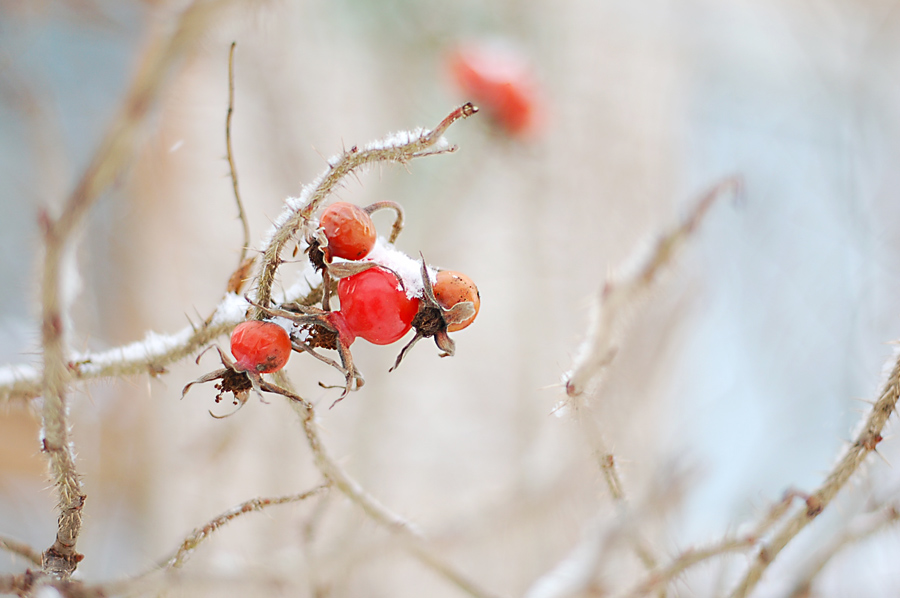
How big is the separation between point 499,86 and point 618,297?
2.68ft

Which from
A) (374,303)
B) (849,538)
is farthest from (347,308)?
(849,538)

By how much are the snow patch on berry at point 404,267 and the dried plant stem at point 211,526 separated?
13 cm

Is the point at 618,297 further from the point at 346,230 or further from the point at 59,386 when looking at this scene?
the point at 59,386

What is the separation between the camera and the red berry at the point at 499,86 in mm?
1242

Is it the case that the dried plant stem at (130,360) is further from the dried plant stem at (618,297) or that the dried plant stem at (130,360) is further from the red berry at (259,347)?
the dried plant stem at (618,297)

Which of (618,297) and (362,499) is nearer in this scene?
(362,499)

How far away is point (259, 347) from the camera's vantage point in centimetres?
34

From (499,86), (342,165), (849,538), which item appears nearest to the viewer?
(342,165)

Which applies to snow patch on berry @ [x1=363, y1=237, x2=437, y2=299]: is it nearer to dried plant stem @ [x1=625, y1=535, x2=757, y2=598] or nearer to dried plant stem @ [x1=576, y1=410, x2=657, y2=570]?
dried plant stem @ [x1=576, y1=410, x2=657, y2=570]

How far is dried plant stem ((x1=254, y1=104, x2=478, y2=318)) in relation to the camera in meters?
0.33

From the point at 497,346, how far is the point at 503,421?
0.91ft

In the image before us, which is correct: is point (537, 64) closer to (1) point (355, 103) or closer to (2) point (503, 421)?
(1) point (355, 103)

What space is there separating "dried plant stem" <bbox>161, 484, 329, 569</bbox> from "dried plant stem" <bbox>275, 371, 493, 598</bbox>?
1 cm

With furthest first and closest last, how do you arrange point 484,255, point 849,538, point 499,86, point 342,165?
point 484,255, point 499,86, point 849,538, point 342,165
